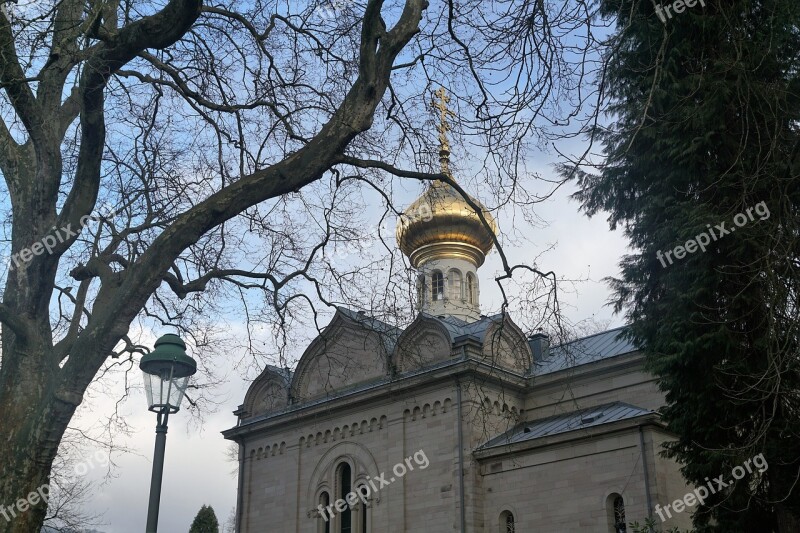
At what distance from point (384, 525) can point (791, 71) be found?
50.4ft

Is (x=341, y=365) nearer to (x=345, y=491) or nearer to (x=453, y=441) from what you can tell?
(x=345, y=491)

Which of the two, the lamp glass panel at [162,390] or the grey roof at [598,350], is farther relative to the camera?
the grey roof at [598,350]

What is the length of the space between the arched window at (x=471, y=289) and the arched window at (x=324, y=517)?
390 inches

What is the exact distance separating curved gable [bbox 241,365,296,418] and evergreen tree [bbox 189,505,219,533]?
13865mm

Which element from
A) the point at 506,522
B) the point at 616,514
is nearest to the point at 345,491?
the point at 506,522

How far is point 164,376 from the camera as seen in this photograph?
790cm

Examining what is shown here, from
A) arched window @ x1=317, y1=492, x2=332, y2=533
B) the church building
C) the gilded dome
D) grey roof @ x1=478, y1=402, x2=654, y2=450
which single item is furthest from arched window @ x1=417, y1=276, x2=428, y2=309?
the gilded dome

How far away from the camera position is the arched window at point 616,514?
1805cm

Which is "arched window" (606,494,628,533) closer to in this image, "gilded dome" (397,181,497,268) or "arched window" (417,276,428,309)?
"arched window" (417,276,428,309)

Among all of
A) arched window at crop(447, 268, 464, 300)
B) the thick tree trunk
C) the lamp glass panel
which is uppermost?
arched window at crop(447, 268, 464, 300)

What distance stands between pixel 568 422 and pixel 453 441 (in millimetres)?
3021

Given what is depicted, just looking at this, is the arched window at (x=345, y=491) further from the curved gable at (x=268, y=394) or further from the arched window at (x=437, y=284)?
the arched window at (x=437, y=284)

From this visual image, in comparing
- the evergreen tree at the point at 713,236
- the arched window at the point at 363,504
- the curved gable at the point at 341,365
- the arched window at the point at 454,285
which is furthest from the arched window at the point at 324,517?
the evergreen tree at the point at 713,236

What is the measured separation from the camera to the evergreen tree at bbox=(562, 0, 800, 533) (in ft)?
35.0
